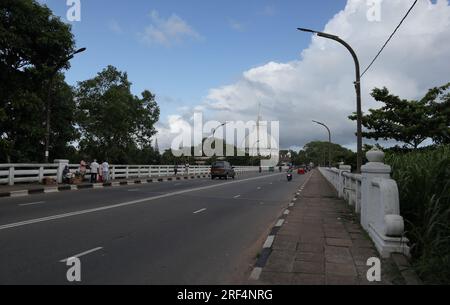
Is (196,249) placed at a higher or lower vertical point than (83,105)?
lower

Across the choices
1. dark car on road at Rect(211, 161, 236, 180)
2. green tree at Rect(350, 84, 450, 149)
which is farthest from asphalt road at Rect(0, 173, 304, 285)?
dark car on road at Rect(211, 161, 236, 180)

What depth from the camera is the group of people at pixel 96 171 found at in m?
24.7

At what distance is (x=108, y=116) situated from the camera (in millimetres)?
45375

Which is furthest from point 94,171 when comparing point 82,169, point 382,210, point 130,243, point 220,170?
point 382,210

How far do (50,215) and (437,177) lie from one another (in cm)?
905

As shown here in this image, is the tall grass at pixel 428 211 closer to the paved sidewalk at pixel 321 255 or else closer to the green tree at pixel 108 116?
the paved sidewalk at pixel 321 255

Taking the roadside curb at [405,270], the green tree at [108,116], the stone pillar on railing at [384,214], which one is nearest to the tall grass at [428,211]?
the roadside curb at [405,270]

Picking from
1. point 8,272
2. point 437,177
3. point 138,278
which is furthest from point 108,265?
point 437,177

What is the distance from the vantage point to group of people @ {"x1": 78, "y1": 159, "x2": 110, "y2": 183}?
2466cm

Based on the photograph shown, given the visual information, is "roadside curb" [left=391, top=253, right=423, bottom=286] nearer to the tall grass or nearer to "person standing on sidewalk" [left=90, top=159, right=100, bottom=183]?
the tall grass

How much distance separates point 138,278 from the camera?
5230 millimetres

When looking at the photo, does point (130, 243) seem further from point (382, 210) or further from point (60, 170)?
point (60, 170)

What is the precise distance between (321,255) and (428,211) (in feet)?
6.11
